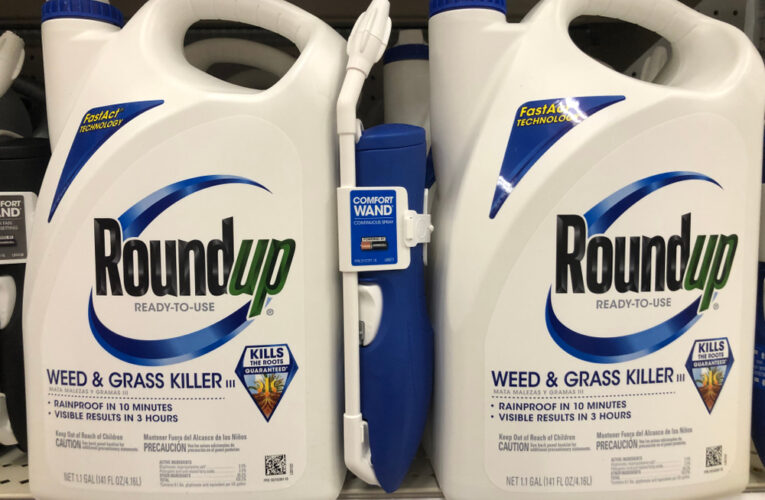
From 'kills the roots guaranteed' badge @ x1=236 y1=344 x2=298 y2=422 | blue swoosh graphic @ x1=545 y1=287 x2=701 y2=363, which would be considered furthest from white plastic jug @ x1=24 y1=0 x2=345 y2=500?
blue swoosh graphic @ x1=545 y1=287 x2=701 y2=363

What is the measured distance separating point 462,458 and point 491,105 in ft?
1.38

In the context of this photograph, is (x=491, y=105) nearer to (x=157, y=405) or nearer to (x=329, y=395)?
(x=329, y=395)

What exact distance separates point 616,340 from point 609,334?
0.4 inches

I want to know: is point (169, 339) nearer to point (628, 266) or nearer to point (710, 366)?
point (628, 266)

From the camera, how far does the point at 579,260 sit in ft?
1.93

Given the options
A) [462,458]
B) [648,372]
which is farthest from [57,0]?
[648,372]

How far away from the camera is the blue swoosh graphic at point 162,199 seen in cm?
58

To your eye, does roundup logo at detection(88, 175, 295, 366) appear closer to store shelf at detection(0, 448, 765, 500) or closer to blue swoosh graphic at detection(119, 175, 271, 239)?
blue swoosh graphic at detection(119, 175, 271, 239)

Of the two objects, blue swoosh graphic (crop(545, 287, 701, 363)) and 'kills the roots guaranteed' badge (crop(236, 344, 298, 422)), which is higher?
blue swoosh graphic (crop(545, 287, 701, 363))

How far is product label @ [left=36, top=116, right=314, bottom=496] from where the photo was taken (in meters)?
0.58

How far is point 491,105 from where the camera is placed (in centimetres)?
60

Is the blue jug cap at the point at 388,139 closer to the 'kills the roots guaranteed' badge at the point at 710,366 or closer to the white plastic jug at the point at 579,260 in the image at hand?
the white plastic jug at the point at 579,260

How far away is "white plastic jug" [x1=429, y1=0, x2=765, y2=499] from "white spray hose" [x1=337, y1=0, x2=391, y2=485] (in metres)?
0.08

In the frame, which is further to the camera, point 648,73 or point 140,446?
point 648,73
